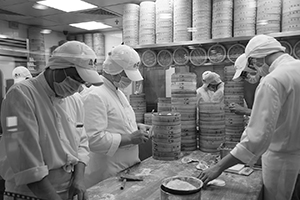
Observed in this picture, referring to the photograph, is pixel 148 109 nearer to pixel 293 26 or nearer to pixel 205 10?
pixel 205 10

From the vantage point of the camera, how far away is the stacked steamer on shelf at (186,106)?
2617mm

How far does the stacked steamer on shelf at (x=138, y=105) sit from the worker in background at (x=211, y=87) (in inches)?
33.2

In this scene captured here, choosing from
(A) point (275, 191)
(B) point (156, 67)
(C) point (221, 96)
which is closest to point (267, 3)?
(C) point (221, 96)

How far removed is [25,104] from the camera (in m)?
1.15

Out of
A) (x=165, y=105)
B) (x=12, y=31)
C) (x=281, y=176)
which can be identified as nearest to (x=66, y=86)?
(x=12, y=31)

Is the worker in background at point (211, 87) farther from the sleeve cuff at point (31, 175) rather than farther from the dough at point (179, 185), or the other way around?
the sleeve cuff at point (31, 175)

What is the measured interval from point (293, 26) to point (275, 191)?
176cm

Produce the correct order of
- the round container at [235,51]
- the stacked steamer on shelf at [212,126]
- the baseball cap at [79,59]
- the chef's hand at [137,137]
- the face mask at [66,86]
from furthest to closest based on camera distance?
the round container at [235,51], the stacked steamer on shelf at [212,126], the chef's hand at [137,137], the face mask at [66,86], the baseball cap at [79,59]

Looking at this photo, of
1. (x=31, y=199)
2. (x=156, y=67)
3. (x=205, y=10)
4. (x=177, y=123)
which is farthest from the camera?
(x=156, y=67)

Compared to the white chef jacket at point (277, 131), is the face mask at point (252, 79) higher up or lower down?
higher up

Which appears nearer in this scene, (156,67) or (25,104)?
(25,104)

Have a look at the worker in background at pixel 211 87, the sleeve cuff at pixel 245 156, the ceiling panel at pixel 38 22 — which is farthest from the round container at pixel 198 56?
the ceiling panel at pixel 38 22

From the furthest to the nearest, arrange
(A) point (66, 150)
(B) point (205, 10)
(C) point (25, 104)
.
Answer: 1. (B) point (205, 10)
2. (A) point (66, 150)
3. (C) point (25, 104)

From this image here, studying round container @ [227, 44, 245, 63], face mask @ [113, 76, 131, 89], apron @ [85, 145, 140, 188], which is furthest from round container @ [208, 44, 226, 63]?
apron @ [85, 145, 140, 188]
